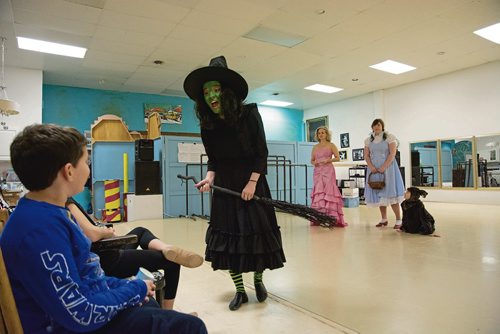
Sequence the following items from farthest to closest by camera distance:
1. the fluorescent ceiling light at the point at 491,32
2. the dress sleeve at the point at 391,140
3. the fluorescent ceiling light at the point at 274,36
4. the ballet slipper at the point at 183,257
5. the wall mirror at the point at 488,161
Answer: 1. the wall mirror at the point at 488,161
2. the fluorescent ceiling light at the point at 491,32
3. the fluorescent ceiling light at the point at 274,36
4. the dress sleeve at the point at 391,140
5. the ballet slipper at the point at 183,257

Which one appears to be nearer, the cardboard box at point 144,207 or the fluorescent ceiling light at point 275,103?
the cardboard box at point 144,207

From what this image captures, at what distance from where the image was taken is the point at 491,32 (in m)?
6.09

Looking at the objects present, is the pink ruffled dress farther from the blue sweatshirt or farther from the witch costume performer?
the blue sweatshirt

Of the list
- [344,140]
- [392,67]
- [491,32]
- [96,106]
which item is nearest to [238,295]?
[491,32]

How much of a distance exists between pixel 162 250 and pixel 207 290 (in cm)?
101

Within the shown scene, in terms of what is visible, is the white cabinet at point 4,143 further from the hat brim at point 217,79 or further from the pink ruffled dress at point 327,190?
the hat brim at point 217,79

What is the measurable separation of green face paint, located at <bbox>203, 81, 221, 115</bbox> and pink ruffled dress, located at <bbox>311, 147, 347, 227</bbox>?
10.4ft

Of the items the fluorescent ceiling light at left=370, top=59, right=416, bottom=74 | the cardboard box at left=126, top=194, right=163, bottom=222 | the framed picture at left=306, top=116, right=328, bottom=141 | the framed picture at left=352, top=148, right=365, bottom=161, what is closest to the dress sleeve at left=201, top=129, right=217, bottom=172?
the cardboard box at left=126, top=194, right=163, bottom=222

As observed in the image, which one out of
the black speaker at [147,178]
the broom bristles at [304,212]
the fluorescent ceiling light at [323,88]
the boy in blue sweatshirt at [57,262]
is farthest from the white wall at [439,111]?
the boy in blue sweatshirt at [57,262]

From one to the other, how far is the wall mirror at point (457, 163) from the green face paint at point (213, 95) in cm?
819

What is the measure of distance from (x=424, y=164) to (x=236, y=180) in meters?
8.58

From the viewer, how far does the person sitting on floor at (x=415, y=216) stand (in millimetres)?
4027

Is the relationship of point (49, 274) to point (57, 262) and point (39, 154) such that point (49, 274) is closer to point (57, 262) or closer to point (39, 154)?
point (57, 262)

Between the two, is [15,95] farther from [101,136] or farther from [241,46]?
[241,46]
